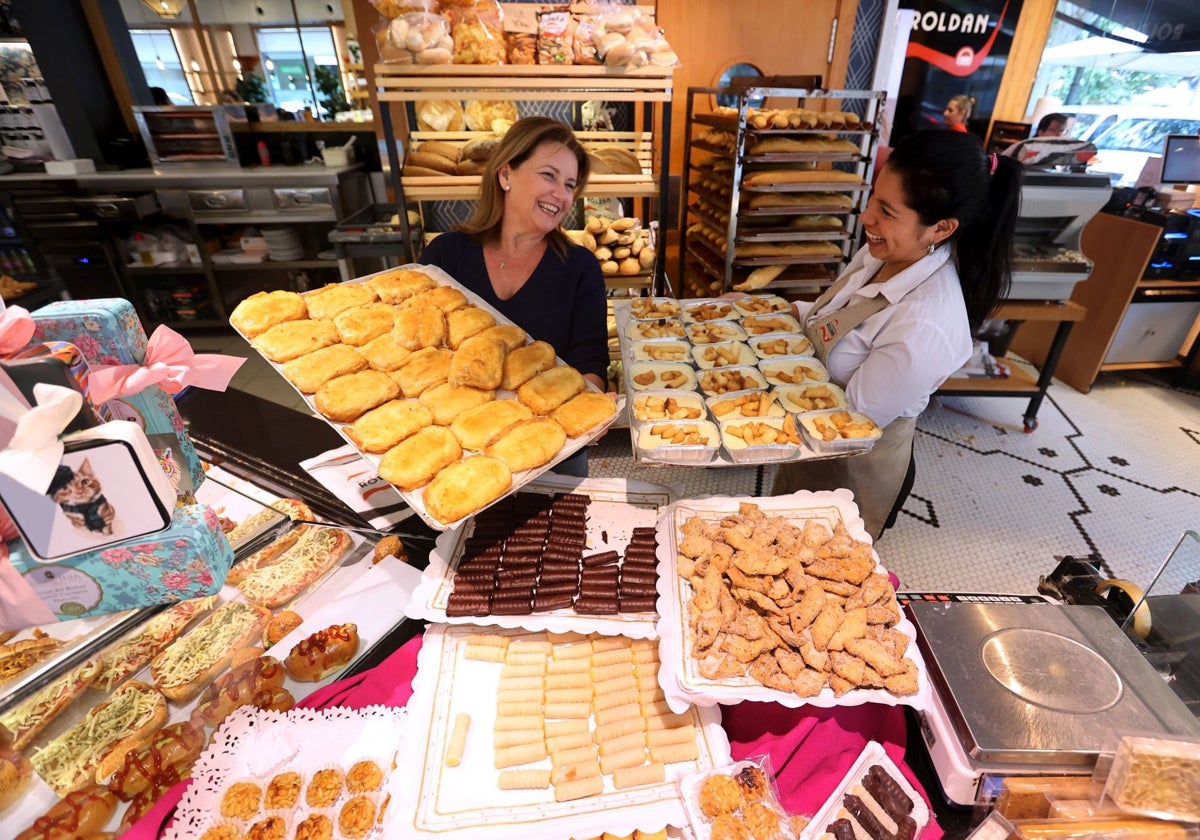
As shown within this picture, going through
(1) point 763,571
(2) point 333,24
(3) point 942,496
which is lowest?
(3) point 942,496

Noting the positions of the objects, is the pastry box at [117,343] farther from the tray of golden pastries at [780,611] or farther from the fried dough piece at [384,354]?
the tray of golden pastries at [780,611]

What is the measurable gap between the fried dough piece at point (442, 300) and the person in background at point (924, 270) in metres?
1.47

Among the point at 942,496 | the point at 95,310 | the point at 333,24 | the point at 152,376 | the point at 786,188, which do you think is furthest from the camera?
the point at 333,24

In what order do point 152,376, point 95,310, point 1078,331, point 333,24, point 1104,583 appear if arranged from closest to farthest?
point 152,376, point 95,310, point 1104,583, point 1078,331, point 333,24

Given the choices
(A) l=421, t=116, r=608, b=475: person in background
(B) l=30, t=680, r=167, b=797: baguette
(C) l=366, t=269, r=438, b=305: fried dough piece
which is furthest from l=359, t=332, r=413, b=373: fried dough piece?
(B) l=30, t=680, r=167, b=797: baguette

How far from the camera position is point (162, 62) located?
21.4 feet

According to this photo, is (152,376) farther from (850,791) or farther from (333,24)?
(333,24)

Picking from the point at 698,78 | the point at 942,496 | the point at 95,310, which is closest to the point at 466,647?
the point at 95,310

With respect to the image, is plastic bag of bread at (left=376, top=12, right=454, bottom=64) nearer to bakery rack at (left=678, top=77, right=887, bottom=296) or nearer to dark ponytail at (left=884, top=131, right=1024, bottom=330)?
bakery rack at (left=678, top=77, right=887, bottom=296)

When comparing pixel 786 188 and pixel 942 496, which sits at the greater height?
pixel 786 188

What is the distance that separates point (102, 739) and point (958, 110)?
8489 millimetres

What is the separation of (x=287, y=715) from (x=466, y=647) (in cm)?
47

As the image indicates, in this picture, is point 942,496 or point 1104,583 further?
point 942,496

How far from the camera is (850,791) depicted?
1258 mm
